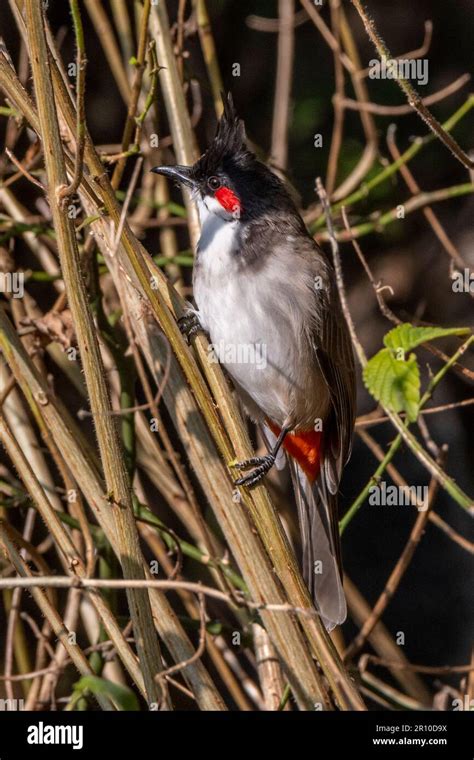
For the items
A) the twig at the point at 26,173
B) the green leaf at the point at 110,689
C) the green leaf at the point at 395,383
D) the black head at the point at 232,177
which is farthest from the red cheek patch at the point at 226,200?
the green leaf at the point at 110,689

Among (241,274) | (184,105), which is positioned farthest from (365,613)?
(184,105)

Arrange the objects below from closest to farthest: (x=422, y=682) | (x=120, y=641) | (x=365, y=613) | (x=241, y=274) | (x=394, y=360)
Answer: (x=120, y=641) → (x=394, y=360) → (x=241, y=274) → (x=365, y=613) → (x=422, y=682)

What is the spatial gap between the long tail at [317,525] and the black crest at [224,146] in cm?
80

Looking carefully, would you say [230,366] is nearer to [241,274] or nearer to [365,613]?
[241,274]

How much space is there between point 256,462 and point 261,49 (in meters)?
2.64

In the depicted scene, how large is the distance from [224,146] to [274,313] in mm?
471

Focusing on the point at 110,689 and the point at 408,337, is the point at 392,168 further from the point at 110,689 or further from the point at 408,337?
the point at 110,689

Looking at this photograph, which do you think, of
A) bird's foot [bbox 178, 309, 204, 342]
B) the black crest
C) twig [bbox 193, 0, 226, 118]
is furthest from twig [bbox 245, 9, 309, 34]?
bird's foot [bbox 178, 309, 204, 342]

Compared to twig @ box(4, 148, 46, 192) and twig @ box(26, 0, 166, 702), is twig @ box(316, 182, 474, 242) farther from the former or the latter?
twig @ box(26, 0, 166, 702)

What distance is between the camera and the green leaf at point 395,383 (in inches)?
70.0

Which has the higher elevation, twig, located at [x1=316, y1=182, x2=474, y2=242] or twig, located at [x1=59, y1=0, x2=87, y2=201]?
twig, located at [x1=316, y1=182, x2=474, y2=242]

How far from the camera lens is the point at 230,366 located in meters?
2.64

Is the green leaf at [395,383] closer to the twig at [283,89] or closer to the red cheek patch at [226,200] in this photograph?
the red cheek patch at [226,200]

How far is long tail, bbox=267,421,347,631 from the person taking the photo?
260 cm
